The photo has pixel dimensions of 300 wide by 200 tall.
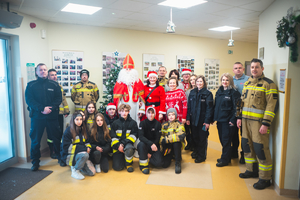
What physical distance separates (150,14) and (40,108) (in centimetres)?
274

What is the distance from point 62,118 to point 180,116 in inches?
94.2

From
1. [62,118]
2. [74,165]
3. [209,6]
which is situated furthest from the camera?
[62,118]

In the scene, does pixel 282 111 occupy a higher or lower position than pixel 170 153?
higher

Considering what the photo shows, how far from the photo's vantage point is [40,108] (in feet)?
11.4

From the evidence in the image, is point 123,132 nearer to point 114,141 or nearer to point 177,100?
point 114,141

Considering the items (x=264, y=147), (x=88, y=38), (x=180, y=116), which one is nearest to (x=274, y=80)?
(x=264, y=147)

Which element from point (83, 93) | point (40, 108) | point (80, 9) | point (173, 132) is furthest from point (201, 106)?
point (80, 9)

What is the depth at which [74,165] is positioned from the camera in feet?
10.6

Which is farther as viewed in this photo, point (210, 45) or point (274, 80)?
point (210, 45)

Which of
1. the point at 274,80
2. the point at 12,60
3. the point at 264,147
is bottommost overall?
the point at 264,147

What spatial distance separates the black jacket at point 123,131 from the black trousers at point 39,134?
40.4 inches

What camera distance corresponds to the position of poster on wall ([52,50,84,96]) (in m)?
5.02

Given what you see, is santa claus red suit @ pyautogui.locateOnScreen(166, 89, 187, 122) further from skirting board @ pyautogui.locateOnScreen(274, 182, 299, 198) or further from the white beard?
skirting board @ pyautogui.locateOnScreen(274, 182, 299, 198)

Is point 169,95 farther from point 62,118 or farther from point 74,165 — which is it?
point 62,118
